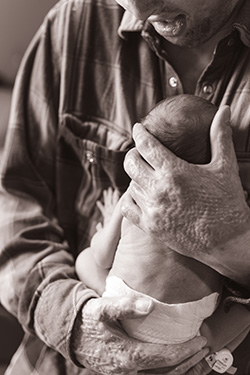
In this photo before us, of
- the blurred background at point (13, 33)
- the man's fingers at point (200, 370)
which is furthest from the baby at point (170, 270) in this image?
the blurred background at point (13, 33)

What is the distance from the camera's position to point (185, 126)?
117 cm

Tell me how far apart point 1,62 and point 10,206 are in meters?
0.93

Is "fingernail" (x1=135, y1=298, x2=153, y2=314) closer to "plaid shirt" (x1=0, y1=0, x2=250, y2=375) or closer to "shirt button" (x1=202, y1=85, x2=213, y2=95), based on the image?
"plaid shirt" (x1=0, y1=0, x2=250, y2=375)

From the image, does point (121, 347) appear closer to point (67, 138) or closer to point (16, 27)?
point (67, 138)

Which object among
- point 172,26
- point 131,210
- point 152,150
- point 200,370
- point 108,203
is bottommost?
point 200,370

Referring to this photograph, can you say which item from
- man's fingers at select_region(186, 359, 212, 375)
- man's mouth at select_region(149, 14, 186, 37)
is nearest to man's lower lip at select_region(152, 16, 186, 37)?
man's mouth at select_region(149, 14, 186, 37)

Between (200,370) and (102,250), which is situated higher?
(102,250)

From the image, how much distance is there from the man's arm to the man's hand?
0.15 meters

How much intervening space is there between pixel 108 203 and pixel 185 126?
1.48 feet

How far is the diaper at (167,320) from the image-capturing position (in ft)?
4.05

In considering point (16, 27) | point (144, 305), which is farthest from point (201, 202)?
point (16, 27)

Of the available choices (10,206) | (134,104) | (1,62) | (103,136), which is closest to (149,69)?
(134,104)

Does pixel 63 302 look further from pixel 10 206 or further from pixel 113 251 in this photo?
pixel 10 206

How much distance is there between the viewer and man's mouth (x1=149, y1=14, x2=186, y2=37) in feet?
4.26
